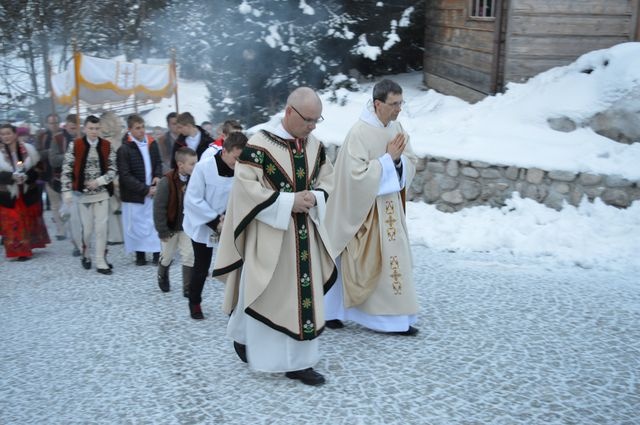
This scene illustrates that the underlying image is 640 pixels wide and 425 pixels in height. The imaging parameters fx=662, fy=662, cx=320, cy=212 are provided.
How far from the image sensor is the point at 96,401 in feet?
14.0

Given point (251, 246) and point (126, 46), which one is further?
point (126, 46)

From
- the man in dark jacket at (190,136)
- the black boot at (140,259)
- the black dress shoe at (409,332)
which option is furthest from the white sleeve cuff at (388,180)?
the black boot at (140,259)

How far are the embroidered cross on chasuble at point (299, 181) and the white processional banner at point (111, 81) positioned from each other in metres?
7.32

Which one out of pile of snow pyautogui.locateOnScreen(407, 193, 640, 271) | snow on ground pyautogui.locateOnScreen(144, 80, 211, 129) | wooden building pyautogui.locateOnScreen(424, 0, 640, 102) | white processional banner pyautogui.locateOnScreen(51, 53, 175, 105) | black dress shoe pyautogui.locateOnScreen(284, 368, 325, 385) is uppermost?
wooden building pyautogui.locateOnScreen(424, 0, 640, 102)

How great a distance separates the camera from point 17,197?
8273mm

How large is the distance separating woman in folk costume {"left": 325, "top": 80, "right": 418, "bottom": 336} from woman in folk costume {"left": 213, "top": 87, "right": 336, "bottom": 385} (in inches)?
29.3

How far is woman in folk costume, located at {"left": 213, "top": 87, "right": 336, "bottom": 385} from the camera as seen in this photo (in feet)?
13.8

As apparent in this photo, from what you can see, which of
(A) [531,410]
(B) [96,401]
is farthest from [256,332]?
(A) [531,410]

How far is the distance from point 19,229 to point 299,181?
17.3 feet

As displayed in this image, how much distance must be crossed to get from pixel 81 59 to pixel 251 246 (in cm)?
790

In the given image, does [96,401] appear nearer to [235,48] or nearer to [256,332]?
[256,332]

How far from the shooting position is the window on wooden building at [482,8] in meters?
11.6

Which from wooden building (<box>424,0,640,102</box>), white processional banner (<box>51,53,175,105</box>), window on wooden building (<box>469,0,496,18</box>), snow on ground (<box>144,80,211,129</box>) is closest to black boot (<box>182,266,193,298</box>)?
A: white processional banner (<box>51,53,175,105</box>)

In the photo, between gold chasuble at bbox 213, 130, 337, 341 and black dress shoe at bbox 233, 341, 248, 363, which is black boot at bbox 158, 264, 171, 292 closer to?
black dress shoe at bbox 233, 341, 248, 363
